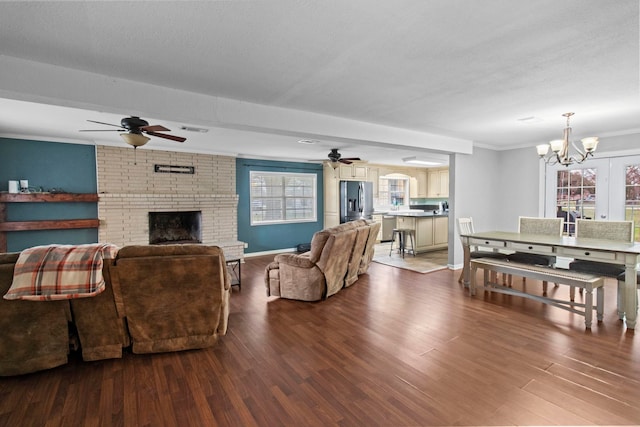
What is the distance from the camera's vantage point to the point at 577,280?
3.13m

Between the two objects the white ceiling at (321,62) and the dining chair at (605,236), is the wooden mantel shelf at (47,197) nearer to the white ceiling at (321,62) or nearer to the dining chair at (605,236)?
the white ceiling at (321,62)

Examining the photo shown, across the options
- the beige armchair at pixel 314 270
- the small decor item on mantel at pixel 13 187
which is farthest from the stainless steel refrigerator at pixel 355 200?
the small decor item on mantel at pixel 13 187

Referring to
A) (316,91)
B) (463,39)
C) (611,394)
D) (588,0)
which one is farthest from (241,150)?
(611,394)

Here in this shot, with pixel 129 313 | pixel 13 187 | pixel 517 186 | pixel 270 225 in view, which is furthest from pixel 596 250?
pixel 13 187

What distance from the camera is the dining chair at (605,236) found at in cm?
334

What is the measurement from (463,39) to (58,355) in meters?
3.74

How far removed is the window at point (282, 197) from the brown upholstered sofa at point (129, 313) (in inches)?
179

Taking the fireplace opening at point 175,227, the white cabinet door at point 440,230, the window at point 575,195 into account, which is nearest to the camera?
the window at point 575,195

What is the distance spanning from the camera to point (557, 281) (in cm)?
328

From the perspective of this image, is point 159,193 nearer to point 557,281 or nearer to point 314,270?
point 314,270

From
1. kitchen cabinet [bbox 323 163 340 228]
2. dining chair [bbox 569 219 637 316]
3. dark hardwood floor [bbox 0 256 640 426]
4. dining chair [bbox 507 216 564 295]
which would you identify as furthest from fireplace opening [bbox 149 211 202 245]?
dining chair [bbox 569 219 637 316]

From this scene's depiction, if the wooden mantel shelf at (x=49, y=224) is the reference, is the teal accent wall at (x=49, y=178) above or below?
above

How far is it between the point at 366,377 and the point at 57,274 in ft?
7.87

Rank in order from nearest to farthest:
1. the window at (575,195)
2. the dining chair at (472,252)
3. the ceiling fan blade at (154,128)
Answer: the ceiling fan blade at (154,128) → the dining chair at (472,252) → the window at (575,195)
